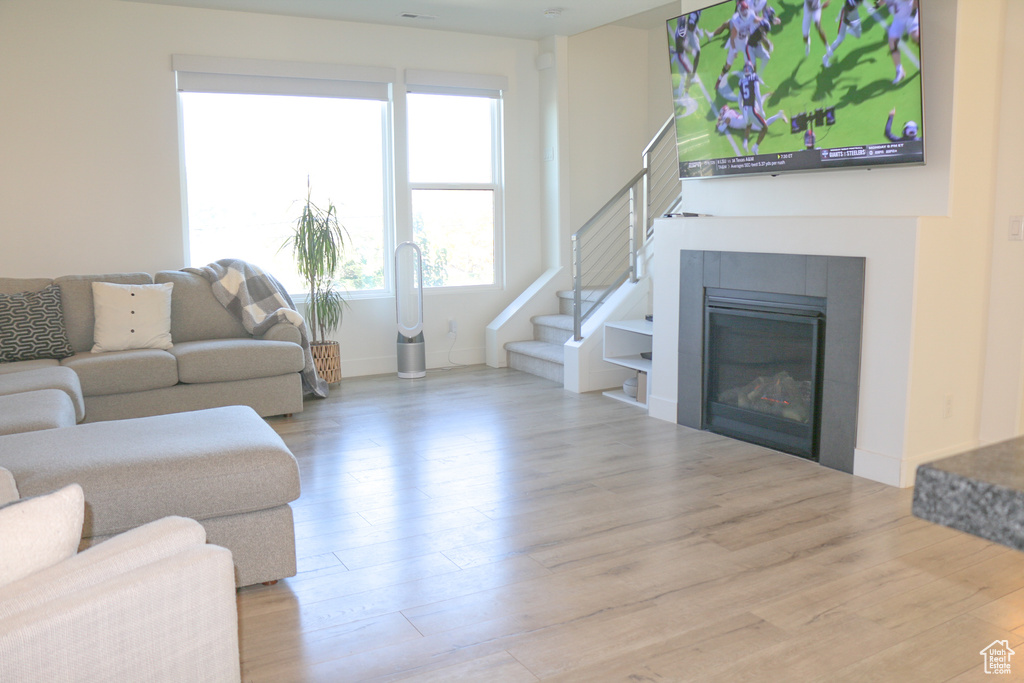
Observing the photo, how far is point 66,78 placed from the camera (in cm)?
503

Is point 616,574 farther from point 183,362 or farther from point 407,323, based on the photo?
point 407,323

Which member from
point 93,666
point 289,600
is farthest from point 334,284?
→ point 93,666

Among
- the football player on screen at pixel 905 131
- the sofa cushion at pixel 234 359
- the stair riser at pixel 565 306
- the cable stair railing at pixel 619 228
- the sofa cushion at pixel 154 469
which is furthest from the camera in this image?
the cable stair railing at pixel 619 228

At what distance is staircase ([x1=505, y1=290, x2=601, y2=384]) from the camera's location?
5883mm

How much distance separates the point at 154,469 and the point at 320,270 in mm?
3461

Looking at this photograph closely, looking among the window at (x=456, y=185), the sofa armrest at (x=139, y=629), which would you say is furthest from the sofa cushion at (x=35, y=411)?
the window at (x=456, y=185)

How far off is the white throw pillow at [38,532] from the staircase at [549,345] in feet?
14.8

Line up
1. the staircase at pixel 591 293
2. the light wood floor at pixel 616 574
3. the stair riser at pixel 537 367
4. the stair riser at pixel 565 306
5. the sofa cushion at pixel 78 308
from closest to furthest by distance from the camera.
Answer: the light wood floor at pixel 616 574
the sofa cushion at pixel 78 308
the staircase at pixel 591 293
the stair riser at pixel 537 367
the stair riser at pixel 565 306

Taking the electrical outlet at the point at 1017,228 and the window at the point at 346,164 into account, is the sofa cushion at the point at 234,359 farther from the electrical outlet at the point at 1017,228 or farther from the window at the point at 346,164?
the electrical outlet at the point at 1017,228

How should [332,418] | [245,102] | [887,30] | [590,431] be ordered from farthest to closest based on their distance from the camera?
[245,102]
[332,418]
[590,431]
[887,30]

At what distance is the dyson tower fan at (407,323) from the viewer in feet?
19.7

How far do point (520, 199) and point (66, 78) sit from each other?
11.0ft

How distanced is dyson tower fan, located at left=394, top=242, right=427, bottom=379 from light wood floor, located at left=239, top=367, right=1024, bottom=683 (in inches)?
72.8

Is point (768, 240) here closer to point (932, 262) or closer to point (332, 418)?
point (932, 262)
